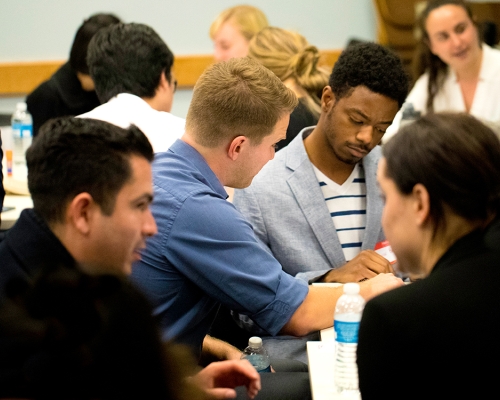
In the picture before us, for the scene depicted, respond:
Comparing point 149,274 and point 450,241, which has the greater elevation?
point 450,241

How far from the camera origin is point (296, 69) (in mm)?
3238

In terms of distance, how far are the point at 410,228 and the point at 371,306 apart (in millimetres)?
184

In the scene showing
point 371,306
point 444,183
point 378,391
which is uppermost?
point 444,183

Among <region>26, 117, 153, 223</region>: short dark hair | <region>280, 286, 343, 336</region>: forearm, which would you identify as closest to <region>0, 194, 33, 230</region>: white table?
<region>280, 286, 343, 336</region>: forearm

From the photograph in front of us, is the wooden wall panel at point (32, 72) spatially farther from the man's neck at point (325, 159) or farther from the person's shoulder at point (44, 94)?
the man's neck at point (325, 159)

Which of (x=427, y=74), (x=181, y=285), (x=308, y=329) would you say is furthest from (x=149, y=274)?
(x=427, y=74)

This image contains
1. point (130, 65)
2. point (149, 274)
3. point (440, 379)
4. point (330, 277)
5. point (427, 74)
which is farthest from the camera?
point (427, 74)

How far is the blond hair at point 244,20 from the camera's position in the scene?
4.50 m

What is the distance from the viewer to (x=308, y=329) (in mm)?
1804

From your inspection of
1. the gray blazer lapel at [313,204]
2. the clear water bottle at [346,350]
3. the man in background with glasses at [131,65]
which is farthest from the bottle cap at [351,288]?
the man in background with glasses at [131,65]

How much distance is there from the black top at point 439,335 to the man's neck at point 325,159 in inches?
48.7

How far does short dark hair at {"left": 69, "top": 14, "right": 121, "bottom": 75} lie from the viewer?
150 inches

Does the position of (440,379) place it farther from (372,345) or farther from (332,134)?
(332,134)

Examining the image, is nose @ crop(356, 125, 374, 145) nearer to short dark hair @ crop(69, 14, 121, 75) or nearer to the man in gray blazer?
the man in gray blazer
